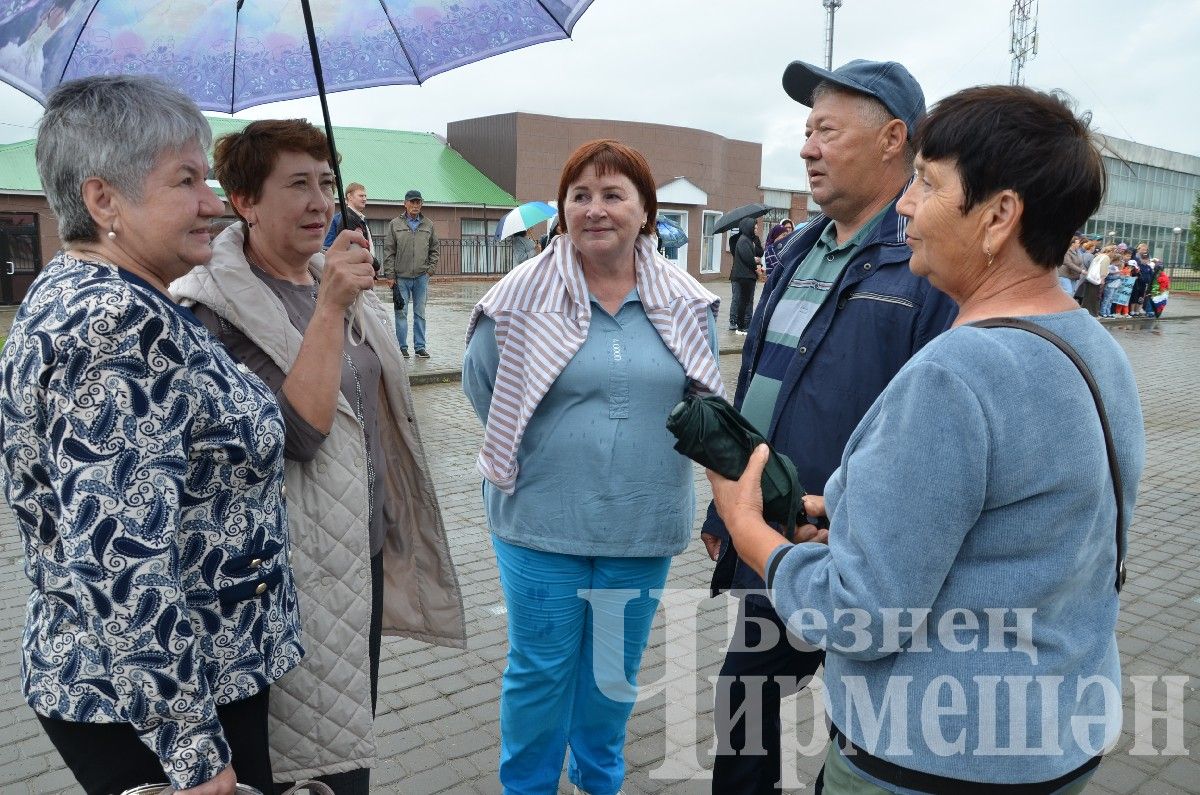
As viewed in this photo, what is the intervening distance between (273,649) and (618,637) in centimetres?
123

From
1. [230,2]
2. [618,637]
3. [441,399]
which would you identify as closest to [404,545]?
[618,637]

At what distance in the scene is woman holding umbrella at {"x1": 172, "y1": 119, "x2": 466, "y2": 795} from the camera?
2.13 metres

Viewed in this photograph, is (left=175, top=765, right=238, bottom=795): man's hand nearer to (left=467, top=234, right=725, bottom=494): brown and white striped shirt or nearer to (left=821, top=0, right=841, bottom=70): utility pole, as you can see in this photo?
(left=467, top=234, right=725, bottom=494): brown and white striped shirt

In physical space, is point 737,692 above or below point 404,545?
below

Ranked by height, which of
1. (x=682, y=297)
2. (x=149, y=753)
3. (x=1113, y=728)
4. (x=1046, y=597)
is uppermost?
(x=682, y=297)

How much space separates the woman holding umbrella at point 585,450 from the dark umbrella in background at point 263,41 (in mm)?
592

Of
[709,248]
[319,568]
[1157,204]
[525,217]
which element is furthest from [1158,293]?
[1157,204]

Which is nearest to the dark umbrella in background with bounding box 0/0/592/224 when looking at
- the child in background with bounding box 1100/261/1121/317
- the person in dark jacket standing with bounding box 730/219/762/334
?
the person in dark jacket standing with bounding box 730/219/762/334

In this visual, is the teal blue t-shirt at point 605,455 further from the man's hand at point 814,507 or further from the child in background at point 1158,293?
the child in background at point 1158,293

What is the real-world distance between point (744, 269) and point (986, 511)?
14300 mm

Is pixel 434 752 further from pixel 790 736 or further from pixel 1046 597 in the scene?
pixel 1046 597

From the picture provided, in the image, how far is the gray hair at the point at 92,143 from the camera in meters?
1.62

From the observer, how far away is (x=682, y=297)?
2.87m

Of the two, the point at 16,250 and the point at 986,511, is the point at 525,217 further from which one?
the point at 16,250
